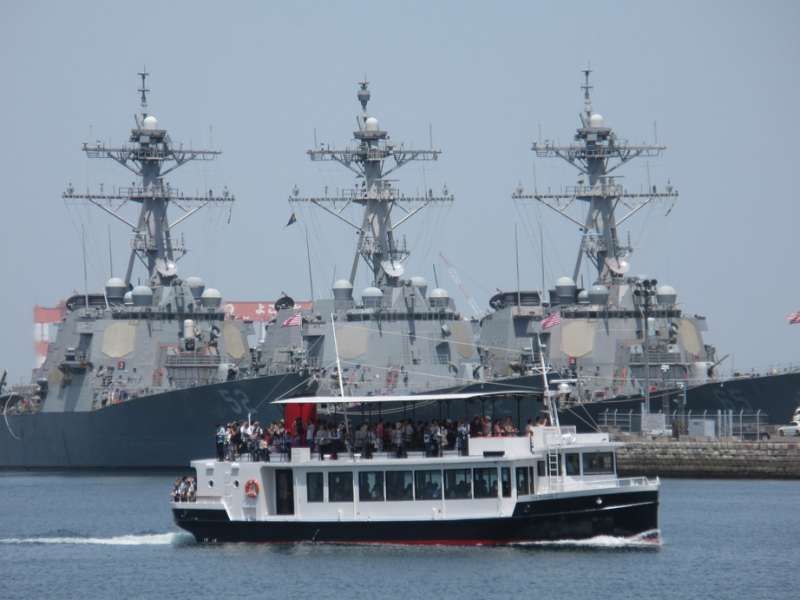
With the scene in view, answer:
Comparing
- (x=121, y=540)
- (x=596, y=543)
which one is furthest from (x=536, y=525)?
(x=121, y=540)

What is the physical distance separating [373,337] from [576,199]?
12.5m

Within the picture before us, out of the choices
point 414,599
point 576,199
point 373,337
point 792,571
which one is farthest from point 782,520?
point 576,199

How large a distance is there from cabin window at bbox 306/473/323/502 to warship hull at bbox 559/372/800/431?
30340 mm

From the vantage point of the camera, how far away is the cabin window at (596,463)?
42094 mm

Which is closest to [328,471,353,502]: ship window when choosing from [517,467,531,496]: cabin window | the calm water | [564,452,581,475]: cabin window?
the calm water

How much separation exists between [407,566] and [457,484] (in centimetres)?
287

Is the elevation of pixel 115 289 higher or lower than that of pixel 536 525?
higher

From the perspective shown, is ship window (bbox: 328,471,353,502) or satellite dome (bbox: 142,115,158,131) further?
satellite dome (bbox: 142,115,158,131)

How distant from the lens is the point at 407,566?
131ft

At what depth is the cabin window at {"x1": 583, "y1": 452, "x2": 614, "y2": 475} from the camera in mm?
42094

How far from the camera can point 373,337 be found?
263 feet

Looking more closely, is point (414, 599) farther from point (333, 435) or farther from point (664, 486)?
point (664, 486)

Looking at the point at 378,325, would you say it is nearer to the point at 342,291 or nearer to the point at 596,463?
the point at 342,291

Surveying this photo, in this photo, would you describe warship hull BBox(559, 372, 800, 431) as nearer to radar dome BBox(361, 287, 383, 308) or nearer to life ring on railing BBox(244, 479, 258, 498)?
radar dome BBox(361, 287, 383, 308)
